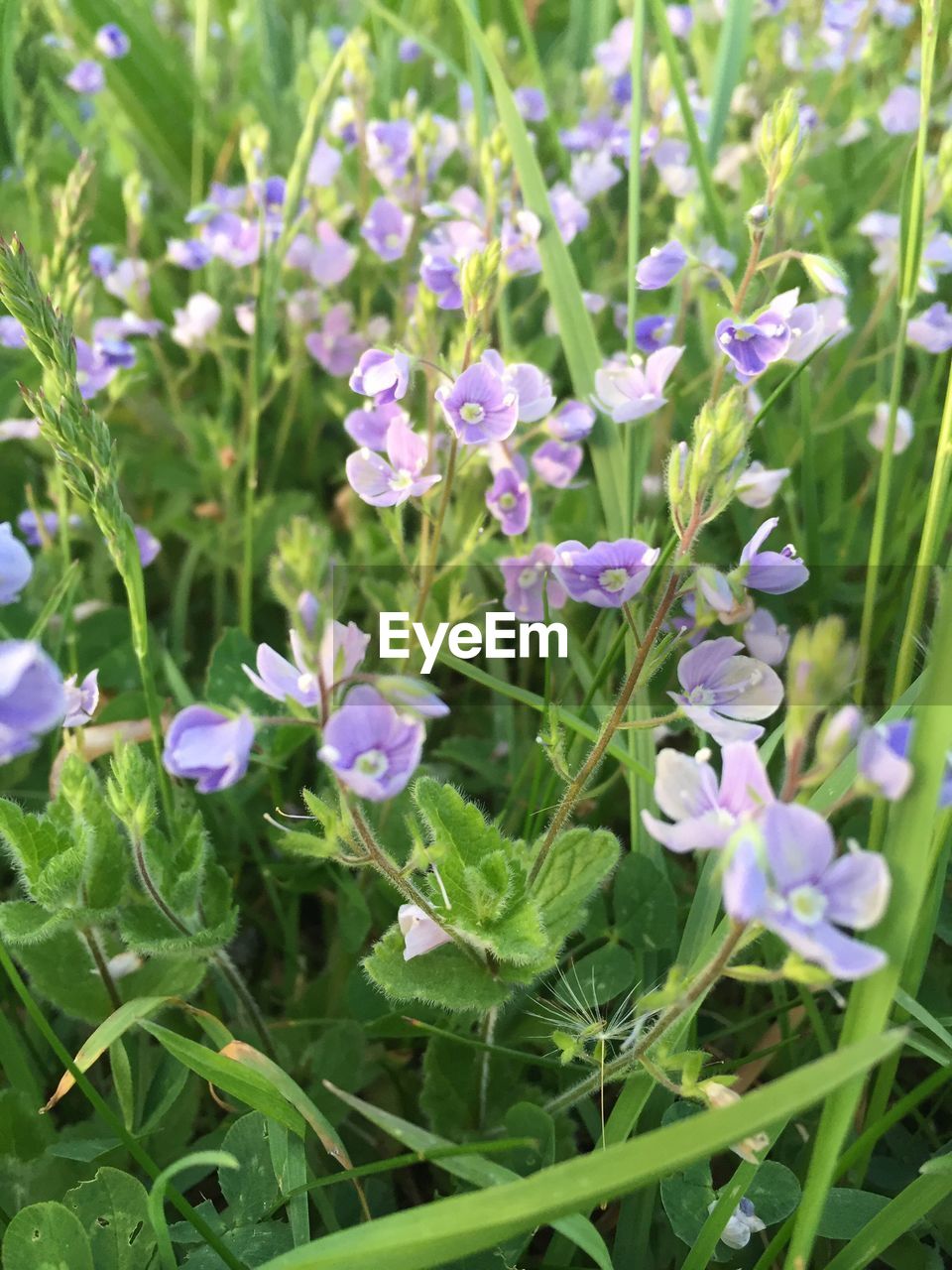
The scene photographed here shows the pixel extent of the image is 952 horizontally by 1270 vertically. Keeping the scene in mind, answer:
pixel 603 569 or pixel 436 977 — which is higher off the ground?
pixel 603 569

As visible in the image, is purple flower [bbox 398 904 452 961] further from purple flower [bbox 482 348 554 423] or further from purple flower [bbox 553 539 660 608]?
purple flower [bbox 482 348 554 423]

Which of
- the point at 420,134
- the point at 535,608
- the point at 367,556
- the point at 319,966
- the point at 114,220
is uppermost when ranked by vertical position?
the point at 420,134

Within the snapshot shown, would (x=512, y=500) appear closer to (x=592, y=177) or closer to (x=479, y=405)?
(x=479, y=405)

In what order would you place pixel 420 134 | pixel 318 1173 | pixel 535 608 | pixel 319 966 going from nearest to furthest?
pixel 318 1173 < pixel 535 608 < pixel 319 966 < pixel 420 134

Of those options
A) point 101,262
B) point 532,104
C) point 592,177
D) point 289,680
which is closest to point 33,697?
point 289,680

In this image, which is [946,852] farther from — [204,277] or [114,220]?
[114,220]


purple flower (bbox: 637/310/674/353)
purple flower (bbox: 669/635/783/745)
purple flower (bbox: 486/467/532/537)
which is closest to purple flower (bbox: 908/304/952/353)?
purple flower (bbox: 637/310/674/353)

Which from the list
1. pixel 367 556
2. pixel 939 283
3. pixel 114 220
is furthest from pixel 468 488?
pixel 114 220

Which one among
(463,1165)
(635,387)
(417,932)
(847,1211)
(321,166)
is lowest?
(847,1211)
